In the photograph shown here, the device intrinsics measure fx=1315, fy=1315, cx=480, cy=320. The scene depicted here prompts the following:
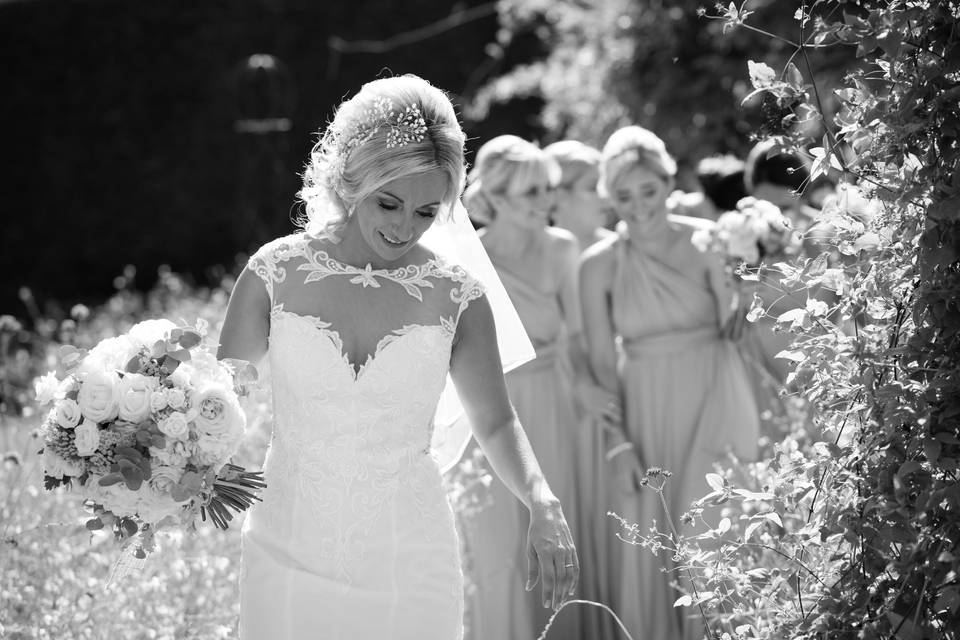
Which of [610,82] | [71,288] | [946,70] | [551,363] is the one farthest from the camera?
[71,288]

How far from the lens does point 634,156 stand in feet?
19.0

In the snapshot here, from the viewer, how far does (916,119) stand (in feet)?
9.49

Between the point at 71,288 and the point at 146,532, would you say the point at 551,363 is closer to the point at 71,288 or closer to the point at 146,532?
the point at 146,532

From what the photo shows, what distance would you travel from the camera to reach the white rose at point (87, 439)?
2799mm

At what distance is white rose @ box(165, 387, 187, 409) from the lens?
2854mm

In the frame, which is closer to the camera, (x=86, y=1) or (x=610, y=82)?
(x=610, y=82)

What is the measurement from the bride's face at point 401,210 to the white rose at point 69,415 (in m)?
0.82

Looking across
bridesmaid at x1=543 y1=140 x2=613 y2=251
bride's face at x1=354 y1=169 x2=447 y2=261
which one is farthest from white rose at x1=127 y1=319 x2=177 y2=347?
bridesmaid at x1=543 y1=140 x2=613 y2=251

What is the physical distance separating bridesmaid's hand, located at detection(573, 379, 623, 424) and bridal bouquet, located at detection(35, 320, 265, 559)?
A: 3.04 m

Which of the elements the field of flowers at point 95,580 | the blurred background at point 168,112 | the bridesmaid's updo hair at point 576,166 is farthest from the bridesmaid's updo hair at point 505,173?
the blurred background at point 168,112

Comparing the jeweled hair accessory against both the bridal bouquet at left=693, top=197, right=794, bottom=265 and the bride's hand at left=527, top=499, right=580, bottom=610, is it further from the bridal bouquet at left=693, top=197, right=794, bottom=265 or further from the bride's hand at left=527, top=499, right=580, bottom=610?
the bridal bouquet at left=693, top=197, right=794, bottom=265

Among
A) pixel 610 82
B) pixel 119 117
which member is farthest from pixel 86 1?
pixel 610 82

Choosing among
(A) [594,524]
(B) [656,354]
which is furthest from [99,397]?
(A) [594,524]

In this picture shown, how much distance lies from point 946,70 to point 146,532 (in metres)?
2.03
